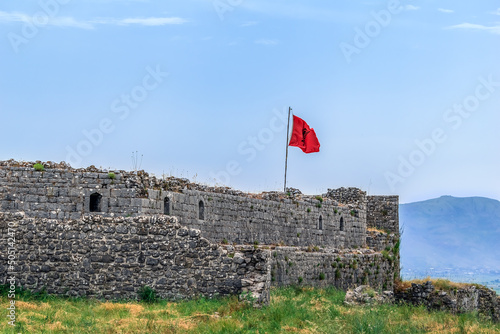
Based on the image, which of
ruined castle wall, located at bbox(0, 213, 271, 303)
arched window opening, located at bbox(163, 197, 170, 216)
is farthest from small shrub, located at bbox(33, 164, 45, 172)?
ruined castle wall, located at bbox(0, 213, 271, 303)

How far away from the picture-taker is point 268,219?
29.9 meters

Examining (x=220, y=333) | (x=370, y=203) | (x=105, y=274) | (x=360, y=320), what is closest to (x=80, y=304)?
(x=105, y=274)

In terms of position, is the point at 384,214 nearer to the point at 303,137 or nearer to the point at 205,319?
the point at 303,137

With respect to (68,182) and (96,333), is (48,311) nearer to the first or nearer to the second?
(96,333)

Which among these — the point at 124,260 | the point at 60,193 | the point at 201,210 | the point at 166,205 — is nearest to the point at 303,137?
the point at 201,210

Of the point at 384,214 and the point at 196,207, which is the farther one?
the point at 384,214

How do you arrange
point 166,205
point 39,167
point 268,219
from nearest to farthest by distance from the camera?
point 39,167 → point 166,205 → point 268,219

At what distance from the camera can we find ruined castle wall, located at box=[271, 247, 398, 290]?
24672 millimetres

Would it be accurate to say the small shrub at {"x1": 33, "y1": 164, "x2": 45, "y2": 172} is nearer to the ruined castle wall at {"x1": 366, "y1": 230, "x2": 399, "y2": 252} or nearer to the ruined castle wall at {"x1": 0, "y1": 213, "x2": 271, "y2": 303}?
the ruined castle wall at {"x1": 0, "y1": 213, "x2": 271, "y2": 303}

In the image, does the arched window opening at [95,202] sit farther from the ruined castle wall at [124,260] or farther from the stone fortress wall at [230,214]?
the ruined castle wall at [124,260]

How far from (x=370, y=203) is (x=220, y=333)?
29870mm

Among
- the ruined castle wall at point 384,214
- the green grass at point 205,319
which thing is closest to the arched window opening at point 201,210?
the green grass at point 205,319

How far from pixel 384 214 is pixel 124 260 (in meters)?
27.6

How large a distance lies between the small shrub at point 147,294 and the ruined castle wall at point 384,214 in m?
27.1
